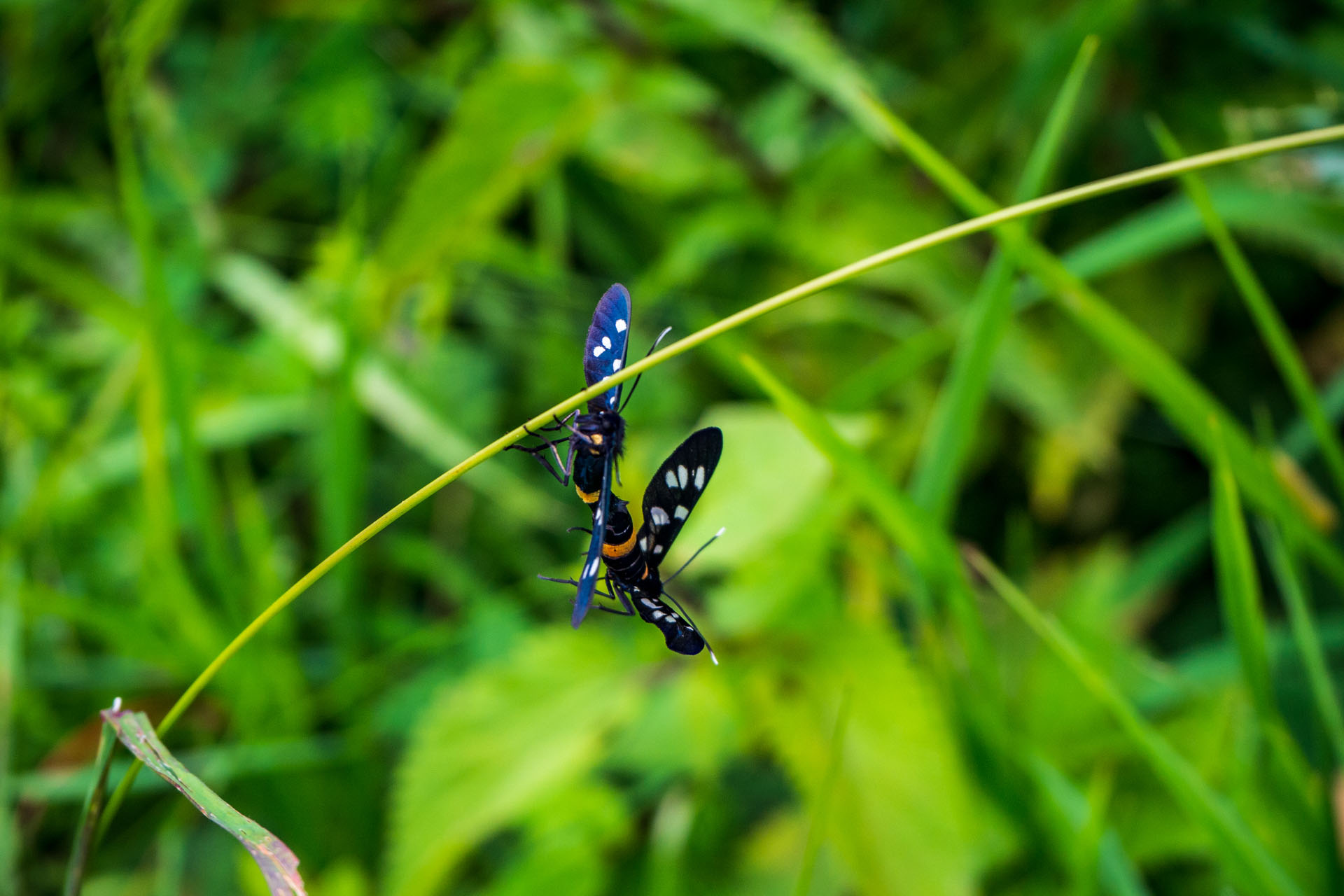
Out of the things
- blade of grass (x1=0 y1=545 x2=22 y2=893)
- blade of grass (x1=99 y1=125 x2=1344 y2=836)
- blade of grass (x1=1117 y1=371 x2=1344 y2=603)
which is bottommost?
blade of grass (x1=1117 y1=371 x2=1344 y2=603)

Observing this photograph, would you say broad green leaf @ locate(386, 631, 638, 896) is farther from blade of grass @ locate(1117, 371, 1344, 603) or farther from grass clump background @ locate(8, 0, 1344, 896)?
blade of grass @ locate(1117, 371, 1344, 603)

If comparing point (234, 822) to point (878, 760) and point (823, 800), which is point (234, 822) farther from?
point (878, 760)

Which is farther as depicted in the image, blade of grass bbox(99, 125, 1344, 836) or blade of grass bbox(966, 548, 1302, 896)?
blade of grass bbox(966, 548, 1302, 896)

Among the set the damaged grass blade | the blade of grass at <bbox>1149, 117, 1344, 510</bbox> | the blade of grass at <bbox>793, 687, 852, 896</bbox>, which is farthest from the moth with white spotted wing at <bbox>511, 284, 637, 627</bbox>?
the blade of grass at <bbox>1149, 117, 1344, 510</bbox>

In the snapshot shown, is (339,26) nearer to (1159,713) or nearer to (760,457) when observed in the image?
(760,457)

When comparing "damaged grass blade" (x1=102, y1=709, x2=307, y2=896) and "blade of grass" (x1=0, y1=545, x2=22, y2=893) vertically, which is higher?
"blade of grass" (x1=0, y1=545, x2=22, y2=893)

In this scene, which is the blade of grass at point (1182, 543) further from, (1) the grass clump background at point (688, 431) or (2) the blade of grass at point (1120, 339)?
(2) the blade of grass at point (1120, 339)

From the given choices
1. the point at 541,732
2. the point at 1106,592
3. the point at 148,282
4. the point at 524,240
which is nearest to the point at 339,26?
the point at 524,240

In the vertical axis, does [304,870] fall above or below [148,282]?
below
